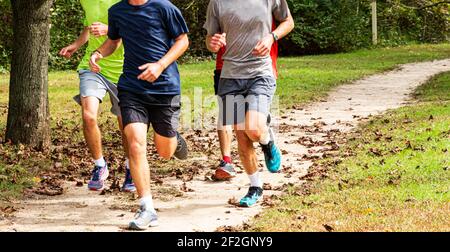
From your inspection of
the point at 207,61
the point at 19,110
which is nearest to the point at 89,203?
the point at 19,110

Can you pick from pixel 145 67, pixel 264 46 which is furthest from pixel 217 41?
pixel 145 67

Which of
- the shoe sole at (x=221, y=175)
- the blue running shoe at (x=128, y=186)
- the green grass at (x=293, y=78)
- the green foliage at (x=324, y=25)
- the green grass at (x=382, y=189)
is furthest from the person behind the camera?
the green foliage at (x=324, y=25)

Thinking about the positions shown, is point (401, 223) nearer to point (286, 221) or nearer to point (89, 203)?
point (286, 221)

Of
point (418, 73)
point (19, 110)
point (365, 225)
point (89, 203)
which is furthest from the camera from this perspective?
point (418, 73)

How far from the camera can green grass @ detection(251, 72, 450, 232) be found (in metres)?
6.59

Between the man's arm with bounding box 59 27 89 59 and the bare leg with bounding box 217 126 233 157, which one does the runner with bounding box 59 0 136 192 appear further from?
the bare leg with bounding box 217 126 233 157

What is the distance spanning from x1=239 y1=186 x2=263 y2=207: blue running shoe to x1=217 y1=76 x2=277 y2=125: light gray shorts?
0.63m

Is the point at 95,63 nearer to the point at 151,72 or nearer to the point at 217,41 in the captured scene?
the point at 151,72

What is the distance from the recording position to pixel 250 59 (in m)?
7.44

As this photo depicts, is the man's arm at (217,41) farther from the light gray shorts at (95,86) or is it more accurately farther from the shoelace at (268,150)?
the light gray shorts at (95,86)

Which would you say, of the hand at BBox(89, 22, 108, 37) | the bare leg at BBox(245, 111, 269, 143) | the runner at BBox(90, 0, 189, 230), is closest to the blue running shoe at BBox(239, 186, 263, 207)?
the bare leg at BBox(245, 111, 269, 143)

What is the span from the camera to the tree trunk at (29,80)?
11.0 meters

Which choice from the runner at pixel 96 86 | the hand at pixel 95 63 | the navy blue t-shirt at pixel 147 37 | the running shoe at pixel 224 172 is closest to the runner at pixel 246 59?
the navy blue t-shirt at pixel 147 37
